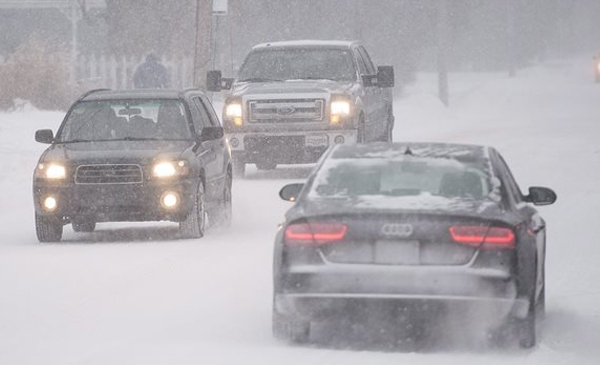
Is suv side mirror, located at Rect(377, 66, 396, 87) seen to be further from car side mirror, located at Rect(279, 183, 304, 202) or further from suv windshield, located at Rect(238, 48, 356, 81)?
car side mirror, located at Rect(279, 183, 304, 202)

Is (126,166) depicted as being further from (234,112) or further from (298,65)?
(298,65)

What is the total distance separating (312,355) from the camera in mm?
10633

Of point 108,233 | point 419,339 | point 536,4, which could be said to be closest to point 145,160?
point 108,233

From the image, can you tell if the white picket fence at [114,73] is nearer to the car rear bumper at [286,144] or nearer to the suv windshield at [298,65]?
the suv windshield at [298,65]

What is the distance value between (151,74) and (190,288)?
17.8 metres

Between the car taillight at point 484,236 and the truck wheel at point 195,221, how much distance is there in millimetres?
7748

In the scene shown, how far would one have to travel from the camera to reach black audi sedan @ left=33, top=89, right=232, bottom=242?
58.1ft

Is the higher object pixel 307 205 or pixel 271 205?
pixel 307 205

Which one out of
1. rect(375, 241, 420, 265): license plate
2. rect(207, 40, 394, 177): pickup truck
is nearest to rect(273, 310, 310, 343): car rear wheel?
rect(375, 241, 420, 265): license plate

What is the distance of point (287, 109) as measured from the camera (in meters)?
26.1

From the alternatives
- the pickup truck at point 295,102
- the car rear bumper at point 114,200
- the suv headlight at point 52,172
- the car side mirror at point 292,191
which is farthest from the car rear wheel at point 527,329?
the pickup truck at point 295,102

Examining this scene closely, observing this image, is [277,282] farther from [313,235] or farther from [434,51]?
[434,51]

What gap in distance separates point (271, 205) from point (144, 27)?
3592 centimetres

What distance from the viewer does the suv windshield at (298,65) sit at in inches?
1060
